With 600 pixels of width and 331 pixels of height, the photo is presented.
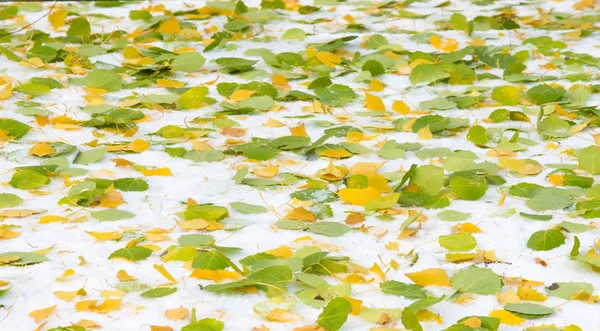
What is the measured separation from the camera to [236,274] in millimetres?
1657

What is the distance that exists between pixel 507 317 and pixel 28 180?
115 cm

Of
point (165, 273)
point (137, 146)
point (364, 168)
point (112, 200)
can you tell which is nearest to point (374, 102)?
point (364, 168)

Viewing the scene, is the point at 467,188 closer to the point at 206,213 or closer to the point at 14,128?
the point at 206,213

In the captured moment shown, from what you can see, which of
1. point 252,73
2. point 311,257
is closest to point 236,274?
point 311,257

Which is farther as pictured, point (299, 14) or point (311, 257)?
point (299, 14)

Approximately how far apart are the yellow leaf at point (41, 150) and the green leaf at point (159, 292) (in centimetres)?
77

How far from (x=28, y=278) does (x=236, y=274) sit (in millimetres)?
384

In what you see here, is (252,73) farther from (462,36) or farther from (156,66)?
(462,36)

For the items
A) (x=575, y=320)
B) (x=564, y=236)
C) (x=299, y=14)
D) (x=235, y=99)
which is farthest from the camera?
(x=299, y=14)

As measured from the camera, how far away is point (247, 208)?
1.94 meters

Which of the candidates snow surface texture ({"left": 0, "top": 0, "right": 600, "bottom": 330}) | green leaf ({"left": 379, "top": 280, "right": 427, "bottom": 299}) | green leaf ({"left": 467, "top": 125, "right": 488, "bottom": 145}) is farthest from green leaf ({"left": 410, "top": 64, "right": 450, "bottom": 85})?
green leaf ({"left": 379, "top": 280, "right": 427, "bottom": 299})

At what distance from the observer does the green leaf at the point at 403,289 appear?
5.25 feet

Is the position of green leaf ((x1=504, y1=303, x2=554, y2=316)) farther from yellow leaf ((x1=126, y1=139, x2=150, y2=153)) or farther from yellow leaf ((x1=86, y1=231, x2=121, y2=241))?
yellow leaf ((x1=126, y1=139, x2=150, y2=153))

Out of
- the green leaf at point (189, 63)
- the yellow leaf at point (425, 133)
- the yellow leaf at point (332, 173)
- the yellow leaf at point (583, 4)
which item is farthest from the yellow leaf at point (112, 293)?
the yellow leaf at point (583, 4)
